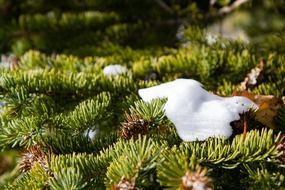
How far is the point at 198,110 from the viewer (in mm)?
1018

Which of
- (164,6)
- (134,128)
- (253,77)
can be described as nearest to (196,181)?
(134,128)

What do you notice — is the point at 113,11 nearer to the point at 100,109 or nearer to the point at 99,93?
the point at 99,93

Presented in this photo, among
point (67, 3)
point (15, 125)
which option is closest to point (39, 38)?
point (67, 3)

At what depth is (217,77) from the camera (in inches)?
58.6

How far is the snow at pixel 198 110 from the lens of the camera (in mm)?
964

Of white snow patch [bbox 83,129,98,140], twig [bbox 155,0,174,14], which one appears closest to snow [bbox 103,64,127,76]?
white snow patch [bbox 83,129,98,140]

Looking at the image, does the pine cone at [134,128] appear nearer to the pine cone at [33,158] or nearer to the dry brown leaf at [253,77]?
the pine cone at [33,158]

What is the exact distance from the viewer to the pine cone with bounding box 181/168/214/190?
74 centimetres

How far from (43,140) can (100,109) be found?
0.16 meters

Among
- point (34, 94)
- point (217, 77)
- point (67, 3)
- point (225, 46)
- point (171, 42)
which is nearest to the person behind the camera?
point (34, 94)

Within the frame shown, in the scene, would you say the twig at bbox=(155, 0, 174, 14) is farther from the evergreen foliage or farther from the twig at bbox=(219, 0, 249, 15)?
the twig at bbox=(219, 0, 249, 15)

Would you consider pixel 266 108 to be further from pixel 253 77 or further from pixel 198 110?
pixel 253 77

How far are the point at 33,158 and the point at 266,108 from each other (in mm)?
544

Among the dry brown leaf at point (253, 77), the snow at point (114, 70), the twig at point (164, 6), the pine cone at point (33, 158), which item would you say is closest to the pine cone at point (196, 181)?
the pine cone at point (33, 158)
